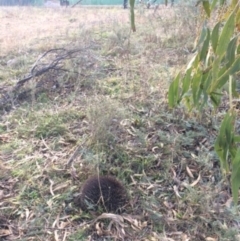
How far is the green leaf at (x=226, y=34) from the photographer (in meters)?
0.96

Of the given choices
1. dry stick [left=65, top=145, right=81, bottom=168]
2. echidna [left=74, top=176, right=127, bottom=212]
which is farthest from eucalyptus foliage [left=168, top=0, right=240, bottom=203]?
dry stick [left=65, top=145, right=81, bottom=168]

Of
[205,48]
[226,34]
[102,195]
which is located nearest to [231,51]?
[226,34]

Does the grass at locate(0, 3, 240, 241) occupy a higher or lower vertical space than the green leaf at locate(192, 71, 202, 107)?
lower

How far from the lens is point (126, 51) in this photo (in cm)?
351

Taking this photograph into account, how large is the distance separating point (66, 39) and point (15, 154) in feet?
7.59

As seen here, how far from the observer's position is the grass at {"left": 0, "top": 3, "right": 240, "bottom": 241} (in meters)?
1.78

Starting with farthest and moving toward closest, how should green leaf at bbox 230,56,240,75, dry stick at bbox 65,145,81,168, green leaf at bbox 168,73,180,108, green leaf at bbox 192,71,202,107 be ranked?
dry stick at bbox 65,145,81,168 < green leaf at bbox 168,73,180,108 < green leaf at bbox 192,71,202,107 < green leaf at bbox 230,56,240,75

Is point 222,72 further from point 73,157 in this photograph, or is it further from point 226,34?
point 73,157

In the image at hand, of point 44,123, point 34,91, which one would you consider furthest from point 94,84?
point 44,123

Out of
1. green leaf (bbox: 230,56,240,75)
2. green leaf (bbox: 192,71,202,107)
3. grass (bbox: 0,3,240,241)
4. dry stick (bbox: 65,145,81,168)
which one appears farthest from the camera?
dry stick (bbox: 65,145,81,168)

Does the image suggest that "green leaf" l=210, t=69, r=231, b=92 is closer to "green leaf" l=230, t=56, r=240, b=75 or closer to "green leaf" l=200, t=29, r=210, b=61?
"green leaf" l=230, t=56, r=240, b=75

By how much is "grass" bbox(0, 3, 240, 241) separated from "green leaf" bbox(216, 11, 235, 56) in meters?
0.98

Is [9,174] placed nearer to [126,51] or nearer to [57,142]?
[57,142]

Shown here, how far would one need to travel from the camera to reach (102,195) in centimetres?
184
